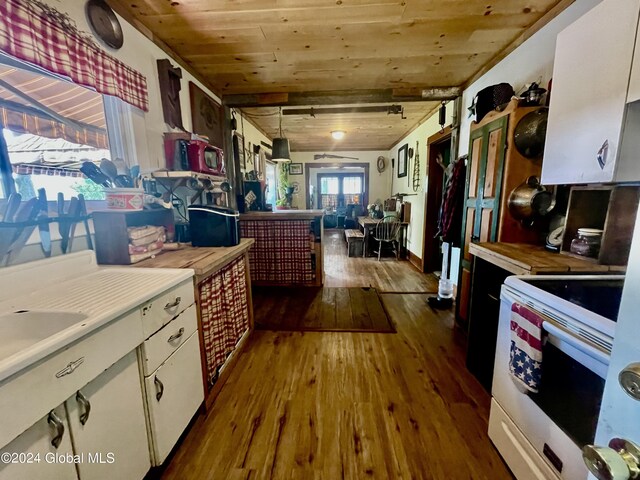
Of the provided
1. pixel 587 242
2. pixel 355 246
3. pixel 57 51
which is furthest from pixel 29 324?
pixel 355 246

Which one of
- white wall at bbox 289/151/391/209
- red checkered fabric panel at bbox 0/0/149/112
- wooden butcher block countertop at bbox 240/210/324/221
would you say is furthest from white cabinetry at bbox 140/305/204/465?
white wall at bbox 289/151/391/209

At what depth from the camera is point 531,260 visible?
1.35 meters

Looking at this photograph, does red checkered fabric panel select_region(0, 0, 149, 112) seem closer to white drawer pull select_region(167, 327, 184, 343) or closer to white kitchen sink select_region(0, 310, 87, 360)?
white kitchen sink select_region(0, 310, 87, 360)

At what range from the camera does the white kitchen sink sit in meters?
0.92

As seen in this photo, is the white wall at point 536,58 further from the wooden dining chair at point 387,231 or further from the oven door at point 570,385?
the wooden dining chair at point 387,231

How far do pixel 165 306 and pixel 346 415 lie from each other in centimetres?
114

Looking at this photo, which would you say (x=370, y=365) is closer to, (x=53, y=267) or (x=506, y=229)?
(x=506, y=229)

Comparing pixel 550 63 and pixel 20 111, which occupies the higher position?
pixel 550 63

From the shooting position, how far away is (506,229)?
182 cm

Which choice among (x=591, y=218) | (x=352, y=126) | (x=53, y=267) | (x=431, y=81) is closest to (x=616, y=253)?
(x=591, y=218)

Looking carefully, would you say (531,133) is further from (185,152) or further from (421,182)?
(421,182)

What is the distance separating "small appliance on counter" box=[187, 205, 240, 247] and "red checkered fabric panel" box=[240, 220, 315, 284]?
57.7 inches

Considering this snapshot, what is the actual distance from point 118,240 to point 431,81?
312 cm

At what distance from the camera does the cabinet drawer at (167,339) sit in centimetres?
108
